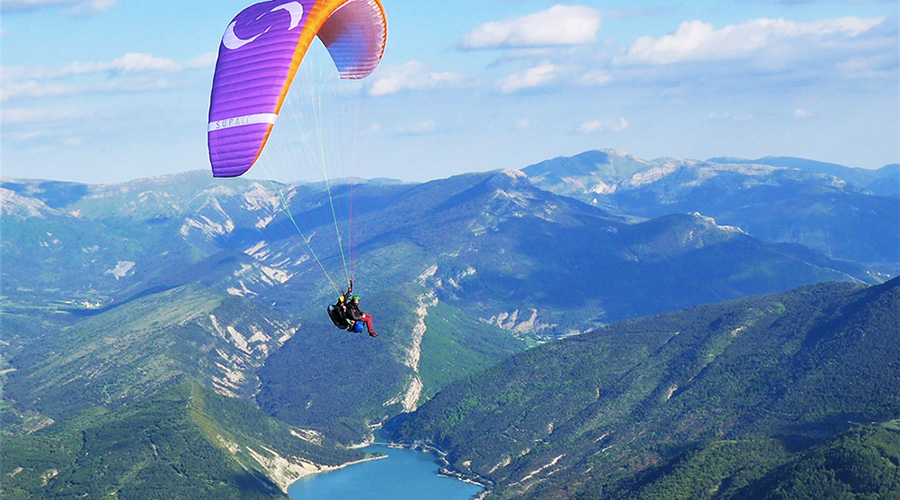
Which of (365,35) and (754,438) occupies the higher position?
(365,35)

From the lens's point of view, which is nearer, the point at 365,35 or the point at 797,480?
the point at 365,35

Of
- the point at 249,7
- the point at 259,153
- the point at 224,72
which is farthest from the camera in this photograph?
the point at 249,7

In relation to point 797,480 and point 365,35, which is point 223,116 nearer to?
point 365,35

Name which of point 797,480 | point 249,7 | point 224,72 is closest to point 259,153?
point 224,72

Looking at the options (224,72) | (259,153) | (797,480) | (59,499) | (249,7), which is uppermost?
(249,7)

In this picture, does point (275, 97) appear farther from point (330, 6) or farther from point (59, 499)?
point (59, 499)

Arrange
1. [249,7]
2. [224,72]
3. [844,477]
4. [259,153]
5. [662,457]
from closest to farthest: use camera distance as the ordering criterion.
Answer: [259,153] → [224,72] → [249,7] → [844,477] → [662,457]
